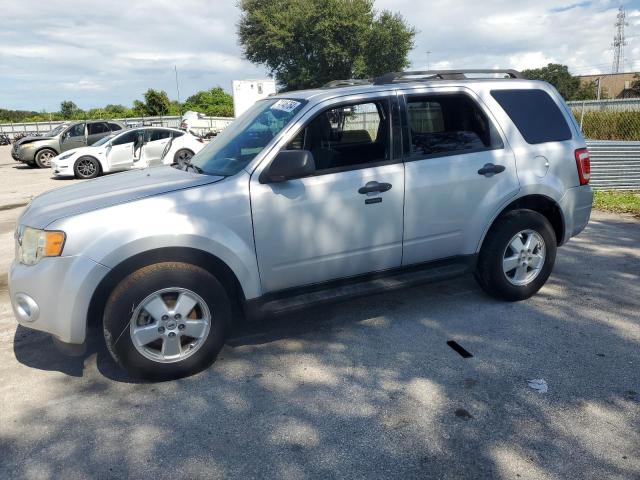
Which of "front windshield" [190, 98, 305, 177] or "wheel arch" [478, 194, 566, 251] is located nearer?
"front windshield" [190, 98, 305, 177]

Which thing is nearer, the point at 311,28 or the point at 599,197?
the point at 599,197

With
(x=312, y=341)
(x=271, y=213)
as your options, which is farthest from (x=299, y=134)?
(x=312, y=341)

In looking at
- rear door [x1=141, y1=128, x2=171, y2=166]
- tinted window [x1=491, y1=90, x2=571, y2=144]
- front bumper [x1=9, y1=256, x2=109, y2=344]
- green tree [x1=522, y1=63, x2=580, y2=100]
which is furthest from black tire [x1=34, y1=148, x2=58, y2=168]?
green tree [x1=522, y1=63, x2=580, y2=100]

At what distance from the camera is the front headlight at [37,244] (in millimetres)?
3109

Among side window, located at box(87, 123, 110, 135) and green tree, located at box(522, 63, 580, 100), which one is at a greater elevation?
green tree, located at box(522, 63, 580, 100)

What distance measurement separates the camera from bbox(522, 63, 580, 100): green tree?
246 ft

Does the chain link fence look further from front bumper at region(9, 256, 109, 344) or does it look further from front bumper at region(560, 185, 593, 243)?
front bumper at region(9, 256, 109, 344)

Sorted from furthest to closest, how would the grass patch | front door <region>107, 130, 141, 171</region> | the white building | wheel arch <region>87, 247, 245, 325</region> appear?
the white building
front door <region>107, 130, 141, 171</region>
the grass patch
wheel arch <region>87, 247, 245, 325</region>

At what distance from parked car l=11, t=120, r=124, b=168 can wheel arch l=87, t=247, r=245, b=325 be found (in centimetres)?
Result: 1716

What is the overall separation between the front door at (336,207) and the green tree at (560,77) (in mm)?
77240

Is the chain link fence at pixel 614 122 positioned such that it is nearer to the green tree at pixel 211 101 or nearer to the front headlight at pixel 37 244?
the front headlight at pixel 37 244

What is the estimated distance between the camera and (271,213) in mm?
3508

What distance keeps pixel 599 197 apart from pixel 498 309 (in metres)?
5.69

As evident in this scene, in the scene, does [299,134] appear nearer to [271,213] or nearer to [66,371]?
[271,213]
